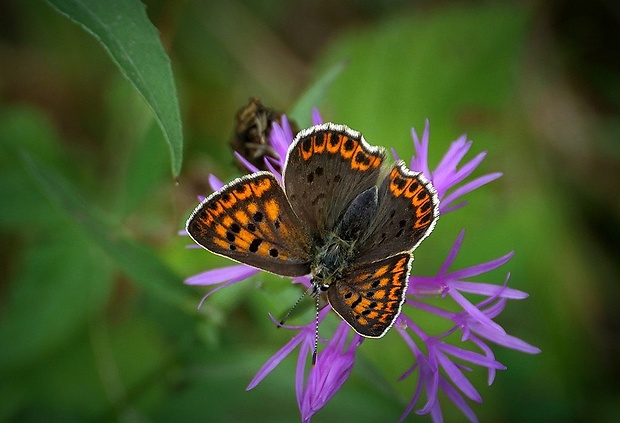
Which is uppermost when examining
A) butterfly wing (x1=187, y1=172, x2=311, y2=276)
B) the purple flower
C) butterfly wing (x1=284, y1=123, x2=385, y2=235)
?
butterfly wing (x1=284, y1=123, x2=385, y2=235)

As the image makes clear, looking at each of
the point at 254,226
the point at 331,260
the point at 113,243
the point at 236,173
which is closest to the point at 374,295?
the point at 331,260

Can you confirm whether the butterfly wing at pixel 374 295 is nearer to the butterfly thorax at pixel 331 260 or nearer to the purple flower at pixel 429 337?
the butterfly thorax at pixel 331 260

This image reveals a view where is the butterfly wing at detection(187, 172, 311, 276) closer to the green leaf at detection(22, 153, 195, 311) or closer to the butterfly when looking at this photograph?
the butterfly

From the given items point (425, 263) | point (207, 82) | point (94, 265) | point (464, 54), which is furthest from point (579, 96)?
point (94, 265)

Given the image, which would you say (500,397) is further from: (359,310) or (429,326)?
(359,310)

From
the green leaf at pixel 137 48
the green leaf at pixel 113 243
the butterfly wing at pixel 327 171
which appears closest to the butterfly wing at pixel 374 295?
the butterfly wing at pixel 327 171

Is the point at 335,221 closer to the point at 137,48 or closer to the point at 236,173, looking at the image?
the point at 236,173

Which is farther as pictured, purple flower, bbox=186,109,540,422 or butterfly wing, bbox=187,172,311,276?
purple flower, bbox=186,109,540,422

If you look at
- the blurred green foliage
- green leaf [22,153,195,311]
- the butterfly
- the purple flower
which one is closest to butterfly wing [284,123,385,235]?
the butterfly
